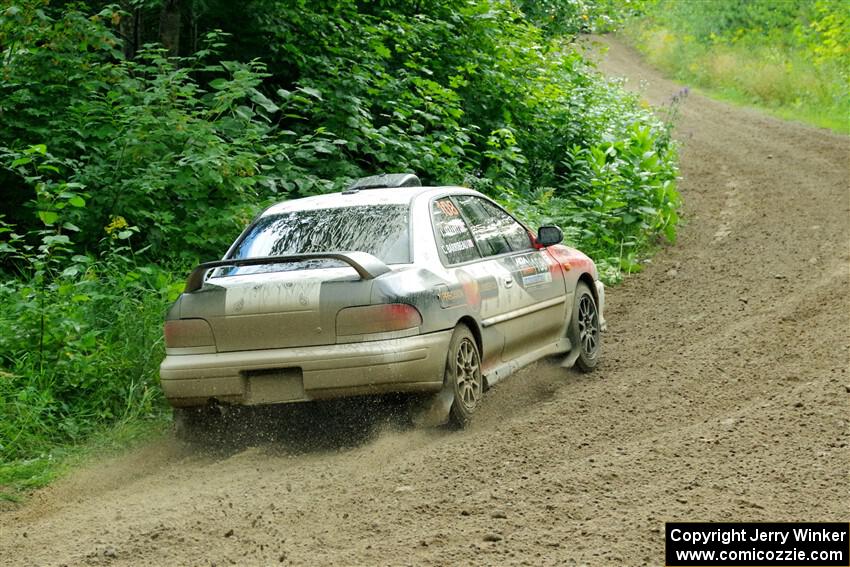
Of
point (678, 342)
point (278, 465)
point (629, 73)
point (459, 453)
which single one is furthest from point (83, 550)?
point (629, 73)

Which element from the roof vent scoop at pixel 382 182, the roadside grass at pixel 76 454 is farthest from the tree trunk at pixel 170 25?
the roadside grass at pixel 76 454

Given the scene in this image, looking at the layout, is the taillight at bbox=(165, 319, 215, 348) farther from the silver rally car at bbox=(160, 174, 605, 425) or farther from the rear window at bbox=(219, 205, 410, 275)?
the rear window at bbox=(219, 205, 410, 275)

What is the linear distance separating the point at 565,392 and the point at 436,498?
2.80 meters

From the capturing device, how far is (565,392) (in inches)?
317

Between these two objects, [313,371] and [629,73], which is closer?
[313,371]

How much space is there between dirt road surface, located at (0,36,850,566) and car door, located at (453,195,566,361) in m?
0.46

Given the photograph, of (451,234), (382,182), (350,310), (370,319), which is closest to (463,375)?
(370,319)

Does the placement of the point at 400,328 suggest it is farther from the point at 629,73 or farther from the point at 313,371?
the point at 629,73

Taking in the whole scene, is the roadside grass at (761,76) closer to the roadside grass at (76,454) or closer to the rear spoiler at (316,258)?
the rear spoiler at (316,258)

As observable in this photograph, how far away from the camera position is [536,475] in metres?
5.73

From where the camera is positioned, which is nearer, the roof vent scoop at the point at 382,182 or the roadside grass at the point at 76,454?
the roadside grass at the point at 76,454

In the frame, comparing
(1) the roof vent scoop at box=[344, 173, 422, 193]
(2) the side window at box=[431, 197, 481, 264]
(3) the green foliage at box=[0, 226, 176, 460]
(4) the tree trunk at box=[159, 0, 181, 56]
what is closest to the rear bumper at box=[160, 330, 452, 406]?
(2) the side window at box=[431, 197, 481, 264]

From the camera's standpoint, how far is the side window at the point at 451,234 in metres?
7.28

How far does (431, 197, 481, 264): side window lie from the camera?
728 cm
